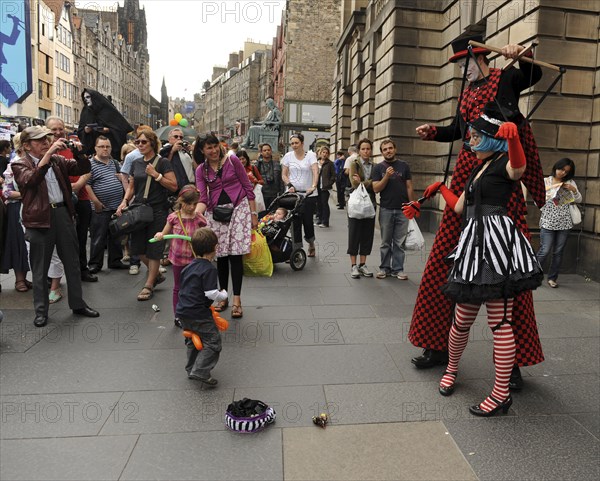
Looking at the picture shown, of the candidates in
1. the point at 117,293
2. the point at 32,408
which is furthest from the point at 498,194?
the point at 117,293

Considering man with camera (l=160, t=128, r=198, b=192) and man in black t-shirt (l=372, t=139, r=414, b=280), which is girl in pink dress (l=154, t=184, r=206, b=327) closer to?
man with camera (l=160, t=128, r=198, b=192)

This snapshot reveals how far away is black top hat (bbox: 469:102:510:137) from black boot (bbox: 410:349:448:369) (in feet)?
5.84

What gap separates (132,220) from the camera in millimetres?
6324

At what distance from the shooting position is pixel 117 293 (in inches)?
258

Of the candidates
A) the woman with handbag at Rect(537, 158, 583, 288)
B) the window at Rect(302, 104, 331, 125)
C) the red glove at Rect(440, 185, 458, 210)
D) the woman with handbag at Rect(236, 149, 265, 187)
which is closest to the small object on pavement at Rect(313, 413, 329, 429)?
the red glove at Rect(440, 185, 458, 210)

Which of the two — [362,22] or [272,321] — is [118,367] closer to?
[272,321]

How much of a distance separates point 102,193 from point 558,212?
6.44 meters

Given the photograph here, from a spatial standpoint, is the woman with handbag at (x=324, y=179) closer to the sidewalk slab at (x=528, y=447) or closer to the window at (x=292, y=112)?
the sidewalk slab at (x=528, y=447)

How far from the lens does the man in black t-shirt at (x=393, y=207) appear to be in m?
7.23

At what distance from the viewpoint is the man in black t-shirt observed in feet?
23.7

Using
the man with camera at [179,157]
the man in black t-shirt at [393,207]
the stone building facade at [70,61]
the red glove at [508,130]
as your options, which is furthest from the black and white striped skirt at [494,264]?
the stone building facade at [70,61]

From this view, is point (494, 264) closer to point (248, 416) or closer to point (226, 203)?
point (248, 416)

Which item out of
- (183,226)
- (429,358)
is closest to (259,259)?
(183,226)

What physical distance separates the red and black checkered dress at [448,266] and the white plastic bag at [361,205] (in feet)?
10.8
